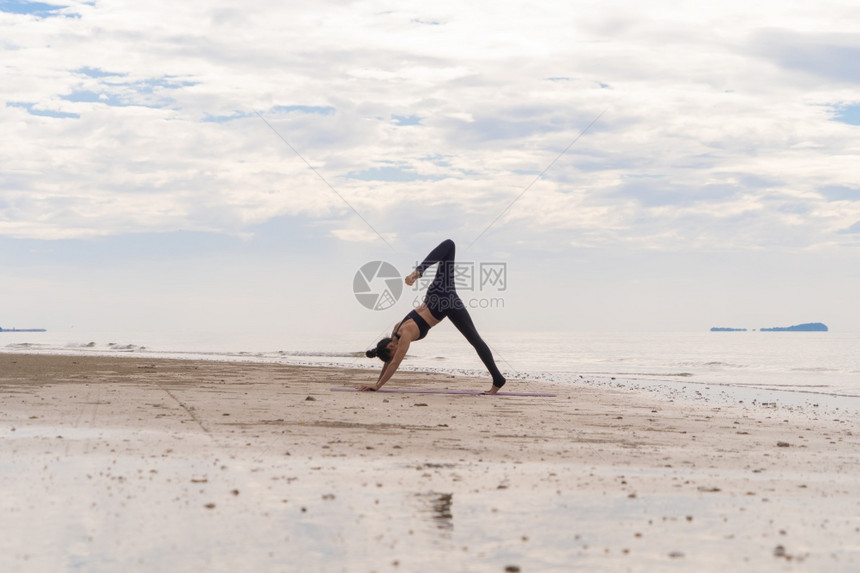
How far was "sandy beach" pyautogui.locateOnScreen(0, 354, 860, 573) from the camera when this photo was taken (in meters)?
4.64

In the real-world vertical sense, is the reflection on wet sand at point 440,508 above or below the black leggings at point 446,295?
above

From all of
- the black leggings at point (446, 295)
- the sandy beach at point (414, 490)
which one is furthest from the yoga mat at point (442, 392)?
the sandy beach at point (414, 490)

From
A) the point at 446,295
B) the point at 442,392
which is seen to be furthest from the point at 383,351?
the point at 446,295

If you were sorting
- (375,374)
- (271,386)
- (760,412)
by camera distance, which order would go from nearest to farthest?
(760,412) < (271,386) < (375,374)

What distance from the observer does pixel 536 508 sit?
582 cm

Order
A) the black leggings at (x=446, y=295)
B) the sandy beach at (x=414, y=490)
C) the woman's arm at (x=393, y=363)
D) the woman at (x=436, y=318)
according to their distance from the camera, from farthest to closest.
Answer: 1. the woman's arm at (x=393, y=363)
2. the woman at (x=436, y=318)
3. the black leggings at (x=446, y=295)
4. the sandy beach at (x=414, y=490)

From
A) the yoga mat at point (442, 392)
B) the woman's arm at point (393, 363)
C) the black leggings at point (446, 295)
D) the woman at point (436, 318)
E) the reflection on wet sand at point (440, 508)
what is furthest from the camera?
the yoga mat at point (442, 392)

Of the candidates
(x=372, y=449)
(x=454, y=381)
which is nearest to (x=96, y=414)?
(x=372, y=449)

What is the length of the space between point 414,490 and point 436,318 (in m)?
9.36

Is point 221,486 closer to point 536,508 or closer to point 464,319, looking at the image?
point 536,508

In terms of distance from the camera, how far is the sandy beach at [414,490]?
464 cm

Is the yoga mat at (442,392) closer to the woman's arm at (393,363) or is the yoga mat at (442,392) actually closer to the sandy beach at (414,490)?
the woman's arm at (393,363)

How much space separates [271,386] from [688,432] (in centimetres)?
837

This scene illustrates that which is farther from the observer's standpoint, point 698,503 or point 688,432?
point 688,432
